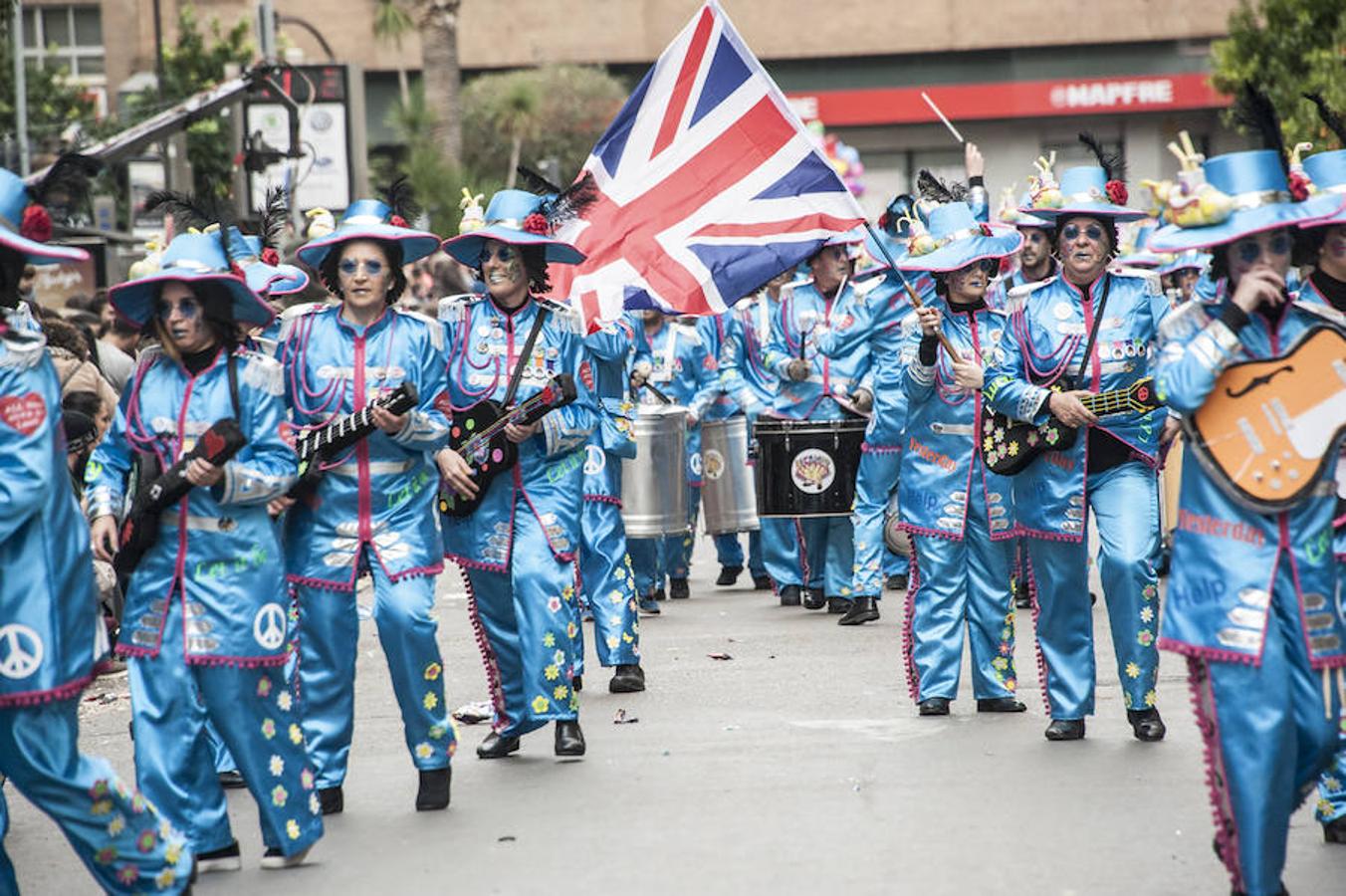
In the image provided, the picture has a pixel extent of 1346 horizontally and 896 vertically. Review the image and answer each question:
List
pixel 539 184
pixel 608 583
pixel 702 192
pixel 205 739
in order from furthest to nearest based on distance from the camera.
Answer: pixel 608 583, pixel 702 192, pixel 539 184, pixel 205 739

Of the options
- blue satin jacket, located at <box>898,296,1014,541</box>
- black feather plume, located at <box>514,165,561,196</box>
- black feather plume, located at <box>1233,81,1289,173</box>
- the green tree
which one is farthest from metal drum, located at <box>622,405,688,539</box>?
the green tree

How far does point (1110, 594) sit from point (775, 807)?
1.78 metres

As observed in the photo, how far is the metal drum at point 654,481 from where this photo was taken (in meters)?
13.4

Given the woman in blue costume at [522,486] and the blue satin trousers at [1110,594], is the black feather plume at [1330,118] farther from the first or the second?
the woman in blue costume at [522,486]

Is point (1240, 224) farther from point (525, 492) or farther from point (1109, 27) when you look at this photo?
point (1109, 27)

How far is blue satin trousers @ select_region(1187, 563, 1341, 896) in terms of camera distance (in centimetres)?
567

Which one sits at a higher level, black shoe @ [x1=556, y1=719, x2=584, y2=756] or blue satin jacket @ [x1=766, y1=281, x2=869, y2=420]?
blue satin jacket @ [x1=766, y1=281, x2=869, y2=420]

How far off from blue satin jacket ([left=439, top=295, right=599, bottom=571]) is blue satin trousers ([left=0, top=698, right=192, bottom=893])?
2.82 meters

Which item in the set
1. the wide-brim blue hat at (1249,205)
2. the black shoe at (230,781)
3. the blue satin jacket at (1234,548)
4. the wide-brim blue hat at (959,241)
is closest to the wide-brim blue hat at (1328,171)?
the wide-brim blue hat at (1249,205)

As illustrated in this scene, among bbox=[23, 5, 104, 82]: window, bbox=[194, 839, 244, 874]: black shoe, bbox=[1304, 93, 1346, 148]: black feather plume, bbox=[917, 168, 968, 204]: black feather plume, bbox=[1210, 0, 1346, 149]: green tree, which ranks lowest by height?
bbox=[194, 839, 244, 874]: black shoe

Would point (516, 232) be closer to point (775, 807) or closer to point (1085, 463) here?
point (1085, 463)

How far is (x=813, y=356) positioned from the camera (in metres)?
13.4

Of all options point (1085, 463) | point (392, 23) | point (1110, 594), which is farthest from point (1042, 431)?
point (392, 23)

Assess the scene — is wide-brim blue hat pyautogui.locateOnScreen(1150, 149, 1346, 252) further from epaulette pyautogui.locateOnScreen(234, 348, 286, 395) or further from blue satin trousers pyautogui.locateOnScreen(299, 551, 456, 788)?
blue satin trousers pyautogui.locateOnScreen(299, 551, 456, 788)
